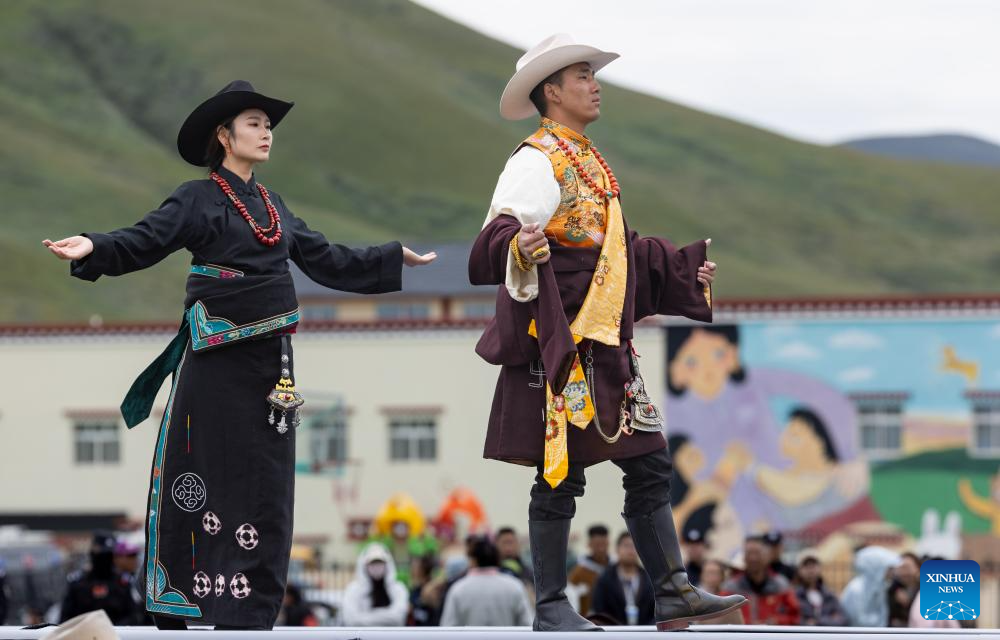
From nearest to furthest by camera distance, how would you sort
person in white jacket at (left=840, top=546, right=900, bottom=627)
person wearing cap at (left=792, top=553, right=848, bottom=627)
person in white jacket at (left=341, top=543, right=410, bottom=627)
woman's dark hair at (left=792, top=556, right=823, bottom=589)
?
person wearing cap at (left=792, top=553, right=848, bottom=627), person in white jacket at (left=840, top=546, right=900, bottom=627), person in white jacket at (left=341, top=543, right=410, bottom=627), woman's dark hair at (left=792, top=556, right=823, bottom=589)

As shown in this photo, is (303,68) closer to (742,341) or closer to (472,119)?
(472,119)

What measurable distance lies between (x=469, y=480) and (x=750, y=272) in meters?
107

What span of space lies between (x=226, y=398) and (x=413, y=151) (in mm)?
153547

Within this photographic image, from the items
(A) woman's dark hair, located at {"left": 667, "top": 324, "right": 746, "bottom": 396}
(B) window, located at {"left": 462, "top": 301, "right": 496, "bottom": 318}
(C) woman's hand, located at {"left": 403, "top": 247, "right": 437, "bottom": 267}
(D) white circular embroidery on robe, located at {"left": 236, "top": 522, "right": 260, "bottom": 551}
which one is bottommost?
(D) white circular embroidery on robe, located at {"left": 236, "top": 522, "right": 260, "bottom": 551}

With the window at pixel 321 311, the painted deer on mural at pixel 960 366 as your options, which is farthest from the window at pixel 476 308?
the painted deer on mural at pixel 960 366

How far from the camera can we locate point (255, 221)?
21.7 ft

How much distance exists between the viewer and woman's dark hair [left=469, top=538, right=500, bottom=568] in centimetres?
1073

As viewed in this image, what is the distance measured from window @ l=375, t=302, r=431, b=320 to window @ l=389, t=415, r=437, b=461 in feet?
52.9

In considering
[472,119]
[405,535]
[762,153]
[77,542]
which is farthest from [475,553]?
[762,153]

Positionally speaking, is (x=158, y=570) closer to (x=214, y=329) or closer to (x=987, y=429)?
(x=214, y=329)

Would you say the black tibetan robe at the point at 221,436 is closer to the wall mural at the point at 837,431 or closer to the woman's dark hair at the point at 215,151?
the woman's dark hair at the point at 215,151

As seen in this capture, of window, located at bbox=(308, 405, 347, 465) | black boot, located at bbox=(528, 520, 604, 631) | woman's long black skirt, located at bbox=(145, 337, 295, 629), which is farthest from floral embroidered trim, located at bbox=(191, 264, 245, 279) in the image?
window, located at bbox=(308, 405, 347, 465)

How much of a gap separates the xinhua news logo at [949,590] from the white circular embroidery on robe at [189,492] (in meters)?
2.53

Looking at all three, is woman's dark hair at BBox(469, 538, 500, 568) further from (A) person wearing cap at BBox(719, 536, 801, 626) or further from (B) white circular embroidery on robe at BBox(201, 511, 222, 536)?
(B) white circular embroidery on robe at BBox(201, 511, 222, 536)
